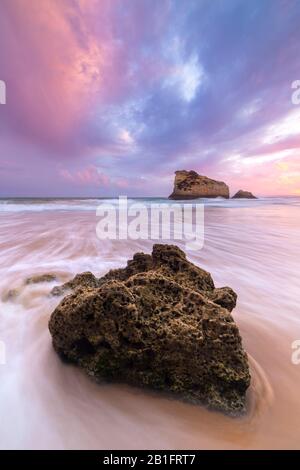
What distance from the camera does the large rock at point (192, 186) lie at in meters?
45.3

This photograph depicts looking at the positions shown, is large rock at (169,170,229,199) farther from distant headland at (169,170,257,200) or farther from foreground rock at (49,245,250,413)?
foreground rock at (49,245,250,413)

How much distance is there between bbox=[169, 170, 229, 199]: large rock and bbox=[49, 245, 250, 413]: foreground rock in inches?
1731

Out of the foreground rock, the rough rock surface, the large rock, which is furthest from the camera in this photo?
the rough rock surface

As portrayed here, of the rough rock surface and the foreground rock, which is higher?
the rough rock surface

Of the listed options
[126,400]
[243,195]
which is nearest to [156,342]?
[126,400]

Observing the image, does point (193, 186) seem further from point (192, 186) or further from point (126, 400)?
point (126, 400)

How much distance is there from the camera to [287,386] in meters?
1.81

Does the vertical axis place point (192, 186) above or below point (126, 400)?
above

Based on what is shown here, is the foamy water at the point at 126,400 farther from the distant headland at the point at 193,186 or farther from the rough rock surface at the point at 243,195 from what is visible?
the rough rock surface at the point at 243,195

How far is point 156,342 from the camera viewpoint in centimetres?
169

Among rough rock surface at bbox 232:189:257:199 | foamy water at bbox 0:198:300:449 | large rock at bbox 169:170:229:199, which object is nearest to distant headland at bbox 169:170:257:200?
large rock at bbox 169:170:229:199

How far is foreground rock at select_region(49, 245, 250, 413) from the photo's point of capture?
5.33 feet

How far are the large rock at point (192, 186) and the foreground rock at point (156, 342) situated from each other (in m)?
44.0

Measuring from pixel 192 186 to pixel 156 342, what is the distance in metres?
45.3
